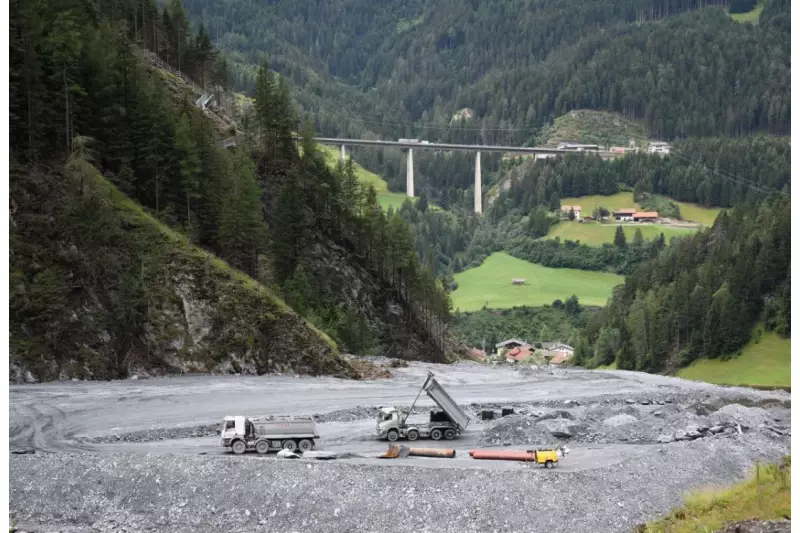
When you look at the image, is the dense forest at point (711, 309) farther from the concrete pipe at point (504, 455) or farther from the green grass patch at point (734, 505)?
the concrete pipe at point (504, 455)

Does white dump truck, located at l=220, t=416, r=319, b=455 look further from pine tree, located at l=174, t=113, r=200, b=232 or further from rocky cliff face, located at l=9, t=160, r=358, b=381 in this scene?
pine tree, located at l=174, t=113, r=200, b=232

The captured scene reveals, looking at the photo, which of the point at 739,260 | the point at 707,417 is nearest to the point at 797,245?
the point at 707,417

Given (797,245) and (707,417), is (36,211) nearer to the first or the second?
(707,417)

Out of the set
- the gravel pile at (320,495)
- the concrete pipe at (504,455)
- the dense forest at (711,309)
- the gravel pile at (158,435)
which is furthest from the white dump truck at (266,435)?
the dense forest at (711,309)

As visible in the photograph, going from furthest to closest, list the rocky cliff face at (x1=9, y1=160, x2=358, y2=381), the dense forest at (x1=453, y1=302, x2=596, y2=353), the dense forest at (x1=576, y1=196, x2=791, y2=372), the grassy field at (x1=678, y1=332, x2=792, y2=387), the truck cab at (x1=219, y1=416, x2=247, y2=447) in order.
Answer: the dense forest at (x1=453, y1=302, x2=596, y2=353), the dense forest at (x1=576, y1=196, x2=791, y2=372), the grassy field at (x1=678, y1=332, x2=792, y2=387), the rocky cliff face at (x1=9, y1=160, x2=358, y2=381), the truck cab at (x1=219, y1=416, x2=247, y2=447)

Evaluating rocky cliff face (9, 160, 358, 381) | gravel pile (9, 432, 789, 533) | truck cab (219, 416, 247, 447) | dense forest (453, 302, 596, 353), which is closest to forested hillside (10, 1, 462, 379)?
rocky cliff face (9, 160, 358, 381)
